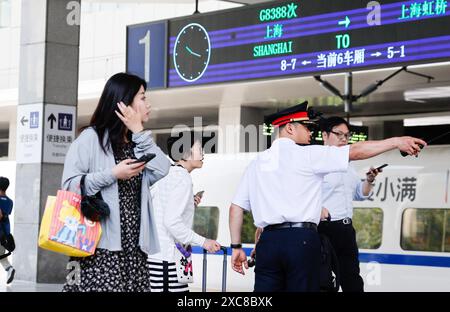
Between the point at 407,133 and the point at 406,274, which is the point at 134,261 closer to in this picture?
the point at 406,274

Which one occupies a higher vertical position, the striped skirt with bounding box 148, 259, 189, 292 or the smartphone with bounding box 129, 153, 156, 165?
the smartphone with bounding box 129, 153, 156, 165

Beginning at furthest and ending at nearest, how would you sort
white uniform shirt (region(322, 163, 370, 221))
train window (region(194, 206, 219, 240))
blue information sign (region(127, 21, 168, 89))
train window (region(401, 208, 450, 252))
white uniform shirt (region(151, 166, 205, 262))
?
1. train window (region(194, 206, 219, 240))
2. train window (region(401, 208, 450, 252))
3. blue information sign (region(127, 21, 168, 89))
4. white uniform shirt (region(322, 163, 370, 221))
5. white uniform shirt (region(151, 166, 205, 262))

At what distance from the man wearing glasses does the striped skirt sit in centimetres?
183

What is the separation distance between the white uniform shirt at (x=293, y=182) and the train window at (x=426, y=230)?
317 inches

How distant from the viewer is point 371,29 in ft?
34.0

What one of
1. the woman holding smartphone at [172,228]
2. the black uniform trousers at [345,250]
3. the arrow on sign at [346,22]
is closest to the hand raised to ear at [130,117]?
the woman holding smartphone at [172,228]

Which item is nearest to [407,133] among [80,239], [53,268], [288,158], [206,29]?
[206,29]

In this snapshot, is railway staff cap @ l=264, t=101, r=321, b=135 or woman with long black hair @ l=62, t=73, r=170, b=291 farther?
railway staff cap @ l=264, t=101, r=321, b=135

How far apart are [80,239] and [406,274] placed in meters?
9.59

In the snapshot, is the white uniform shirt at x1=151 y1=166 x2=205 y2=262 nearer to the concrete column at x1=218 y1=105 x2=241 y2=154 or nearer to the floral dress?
the floral dress

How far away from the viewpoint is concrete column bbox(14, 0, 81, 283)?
1124cm

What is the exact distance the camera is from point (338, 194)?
336 inches

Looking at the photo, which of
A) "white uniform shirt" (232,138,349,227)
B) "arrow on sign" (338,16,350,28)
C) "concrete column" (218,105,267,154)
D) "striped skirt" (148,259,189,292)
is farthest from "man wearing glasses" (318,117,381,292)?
"concrete column" (218,105,267,154)

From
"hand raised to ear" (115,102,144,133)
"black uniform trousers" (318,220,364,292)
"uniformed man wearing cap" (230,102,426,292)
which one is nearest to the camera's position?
"hand raised to ear" (115,102,144,133)
